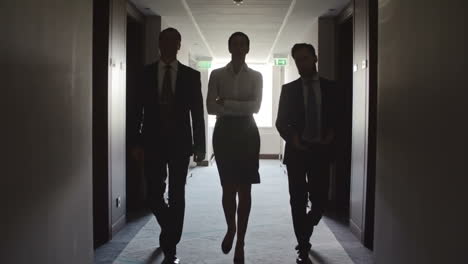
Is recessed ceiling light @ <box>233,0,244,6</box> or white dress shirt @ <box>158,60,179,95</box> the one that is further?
recessed ceiling light @ <box>233,0,244,6</box>

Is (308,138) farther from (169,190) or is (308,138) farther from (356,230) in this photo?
(356,230)

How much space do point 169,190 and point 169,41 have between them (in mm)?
1140

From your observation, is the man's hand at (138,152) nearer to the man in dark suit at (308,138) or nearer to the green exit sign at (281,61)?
the man in dark suit at (308,138)

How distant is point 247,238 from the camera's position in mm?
4633

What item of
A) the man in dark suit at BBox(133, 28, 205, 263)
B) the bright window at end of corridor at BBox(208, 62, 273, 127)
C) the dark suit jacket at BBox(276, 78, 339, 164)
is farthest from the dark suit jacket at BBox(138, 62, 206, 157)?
the bright window at end of corridor at BBox(208, 62, 273, 127)

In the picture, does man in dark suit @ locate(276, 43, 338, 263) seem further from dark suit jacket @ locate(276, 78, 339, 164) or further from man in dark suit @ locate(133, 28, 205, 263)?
man in dark suit @ locate(133, 28, 205, 263)

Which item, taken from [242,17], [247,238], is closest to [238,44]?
[247,238]

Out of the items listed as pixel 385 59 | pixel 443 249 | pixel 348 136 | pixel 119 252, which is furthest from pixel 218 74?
pixel 348 136

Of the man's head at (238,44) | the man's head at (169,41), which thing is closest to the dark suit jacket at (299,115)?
the man's head at (238,44)

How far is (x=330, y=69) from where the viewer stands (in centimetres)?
659

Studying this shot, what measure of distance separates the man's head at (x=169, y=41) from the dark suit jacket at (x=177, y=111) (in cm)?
12

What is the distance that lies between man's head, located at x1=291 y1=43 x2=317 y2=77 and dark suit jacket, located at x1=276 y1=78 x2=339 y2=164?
0.32ft

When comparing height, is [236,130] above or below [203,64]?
below

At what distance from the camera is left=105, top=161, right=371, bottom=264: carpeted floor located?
390 cm
